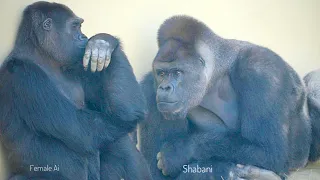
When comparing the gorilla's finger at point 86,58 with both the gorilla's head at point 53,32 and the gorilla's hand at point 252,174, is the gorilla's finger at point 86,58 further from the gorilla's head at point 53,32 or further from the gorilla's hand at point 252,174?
the gorilla's hand at point 252,174

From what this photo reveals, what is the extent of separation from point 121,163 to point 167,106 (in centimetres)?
55

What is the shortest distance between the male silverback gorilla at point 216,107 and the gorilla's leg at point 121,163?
333mm

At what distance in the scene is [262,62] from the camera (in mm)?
5992

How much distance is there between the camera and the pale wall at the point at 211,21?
6258 mm

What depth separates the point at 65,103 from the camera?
5367mm

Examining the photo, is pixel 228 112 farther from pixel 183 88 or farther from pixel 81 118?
pixel 81 118

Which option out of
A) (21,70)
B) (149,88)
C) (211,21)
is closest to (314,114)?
(211,21)

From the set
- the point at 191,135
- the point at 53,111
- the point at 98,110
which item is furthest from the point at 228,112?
the point at 53,111

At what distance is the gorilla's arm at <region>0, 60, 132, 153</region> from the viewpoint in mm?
5297

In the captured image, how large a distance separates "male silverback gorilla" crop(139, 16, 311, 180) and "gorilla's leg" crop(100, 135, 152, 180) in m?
0.33

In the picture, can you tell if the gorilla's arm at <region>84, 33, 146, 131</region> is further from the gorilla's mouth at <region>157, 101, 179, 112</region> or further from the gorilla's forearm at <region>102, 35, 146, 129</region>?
the gorilla's mouth at <region>157, 101, 179, 112</region>

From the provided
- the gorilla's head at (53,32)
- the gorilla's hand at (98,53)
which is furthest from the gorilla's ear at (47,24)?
the gorilla's hand at (98,53)

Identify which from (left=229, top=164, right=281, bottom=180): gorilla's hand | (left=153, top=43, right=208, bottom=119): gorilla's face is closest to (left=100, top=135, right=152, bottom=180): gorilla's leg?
(left=153, top=43, right=208, bottom=119): gorilla's face

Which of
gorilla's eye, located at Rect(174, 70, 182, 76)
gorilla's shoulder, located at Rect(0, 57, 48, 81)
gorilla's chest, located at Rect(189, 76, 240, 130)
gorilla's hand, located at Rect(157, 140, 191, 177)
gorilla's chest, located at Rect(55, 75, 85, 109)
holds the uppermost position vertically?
gorilla's shoulder, located at Rect(0, 57, 48, 81)
